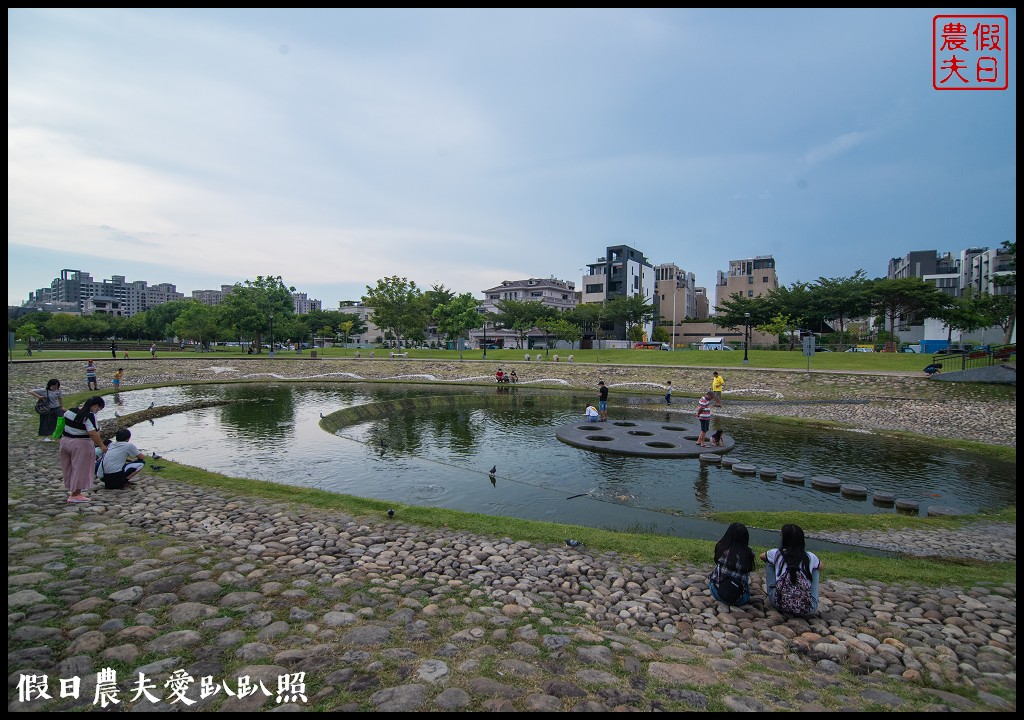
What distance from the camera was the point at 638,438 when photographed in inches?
792

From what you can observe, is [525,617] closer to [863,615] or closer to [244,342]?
[863,615]

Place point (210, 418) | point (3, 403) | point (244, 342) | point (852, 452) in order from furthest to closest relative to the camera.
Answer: point (244, 342) → point (210, 418) → point (852, 452) → point (3, 403)

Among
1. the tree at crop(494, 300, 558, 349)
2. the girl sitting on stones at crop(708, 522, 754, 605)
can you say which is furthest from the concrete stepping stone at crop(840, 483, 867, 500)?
the tree at crop(494, 300, 558, 349)

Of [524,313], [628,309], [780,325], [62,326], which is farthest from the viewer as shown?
[62,326]

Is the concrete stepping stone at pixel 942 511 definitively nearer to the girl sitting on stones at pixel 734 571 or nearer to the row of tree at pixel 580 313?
the girl sitting on stones at pixel 734 571

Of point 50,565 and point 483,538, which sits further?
point 483,538

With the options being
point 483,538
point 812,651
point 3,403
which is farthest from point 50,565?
point 812,651

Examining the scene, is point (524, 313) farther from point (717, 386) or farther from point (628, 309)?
point (717, 386)

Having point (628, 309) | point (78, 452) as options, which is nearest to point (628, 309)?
point (628, 309)

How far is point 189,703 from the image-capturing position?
4.20 metres

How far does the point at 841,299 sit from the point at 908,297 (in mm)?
8247

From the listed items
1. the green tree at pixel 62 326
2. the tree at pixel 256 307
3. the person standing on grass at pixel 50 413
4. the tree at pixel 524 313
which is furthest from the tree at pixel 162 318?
the person standing on grass at pixel 50 413

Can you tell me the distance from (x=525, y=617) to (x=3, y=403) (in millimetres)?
5640

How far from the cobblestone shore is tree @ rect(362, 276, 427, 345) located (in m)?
70.9
